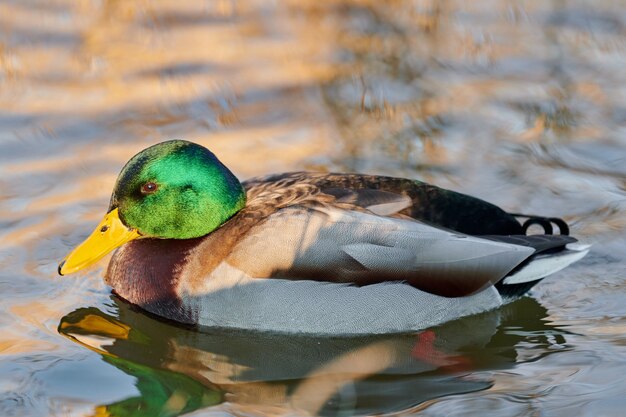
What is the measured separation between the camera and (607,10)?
10680mm

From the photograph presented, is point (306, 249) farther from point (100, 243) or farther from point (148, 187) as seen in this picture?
point (100, 243)

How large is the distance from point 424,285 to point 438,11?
471 cm

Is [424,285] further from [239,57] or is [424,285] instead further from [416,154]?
[239,57]

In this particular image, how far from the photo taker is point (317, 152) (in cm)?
870

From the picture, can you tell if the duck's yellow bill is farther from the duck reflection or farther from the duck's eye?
the duck reflection

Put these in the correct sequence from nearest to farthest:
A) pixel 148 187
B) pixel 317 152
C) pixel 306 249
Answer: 1. pixel 306 249
2. pixel 148 187
3. pixel 317 152

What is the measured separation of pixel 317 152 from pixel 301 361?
251cm

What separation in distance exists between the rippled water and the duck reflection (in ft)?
0.04

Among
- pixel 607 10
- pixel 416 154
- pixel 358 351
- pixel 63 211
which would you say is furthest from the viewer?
pixel 607 10

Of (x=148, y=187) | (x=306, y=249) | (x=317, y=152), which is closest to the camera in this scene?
(x=306, y=249)

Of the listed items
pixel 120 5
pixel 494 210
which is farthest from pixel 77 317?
pixel 120 5

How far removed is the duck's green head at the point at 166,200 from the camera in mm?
→ 6664

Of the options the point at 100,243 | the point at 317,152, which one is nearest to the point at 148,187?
the point at 100,243

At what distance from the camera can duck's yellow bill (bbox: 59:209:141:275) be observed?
21.8ft
